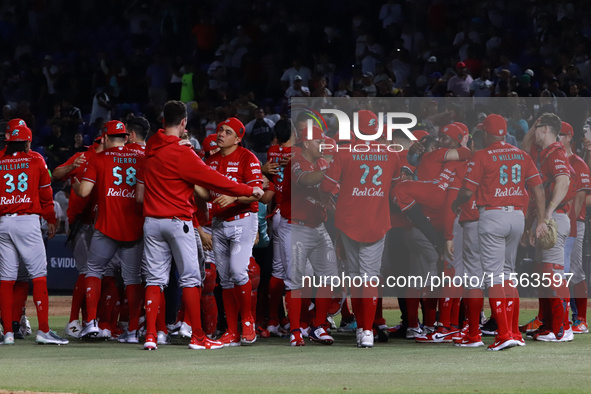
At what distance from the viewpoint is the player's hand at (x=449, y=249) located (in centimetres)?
930

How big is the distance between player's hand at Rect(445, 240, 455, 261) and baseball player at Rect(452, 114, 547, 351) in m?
0.67

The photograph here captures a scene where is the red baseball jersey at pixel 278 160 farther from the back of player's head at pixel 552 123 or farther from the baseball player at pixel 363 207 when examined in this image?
the back of player's head at pixel 552 123

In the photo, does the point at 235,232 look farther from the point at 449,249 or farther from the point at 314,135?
the point at 449,249

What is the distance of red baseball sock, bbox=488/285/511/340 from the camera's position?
8.29 meters

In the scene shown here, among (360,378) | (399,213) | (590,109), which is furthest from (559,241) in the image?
(590,109)


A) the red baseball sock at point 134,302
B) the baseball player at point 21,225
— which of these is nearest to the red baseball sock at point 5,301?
the baseball player at point 21,225

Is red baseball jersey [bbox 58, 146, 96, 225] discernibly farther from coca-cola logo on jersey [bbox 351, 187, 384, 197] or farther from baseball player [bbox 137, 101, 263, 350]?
coca-cola logo on jersey [bbox 351, 187, 384, 197]

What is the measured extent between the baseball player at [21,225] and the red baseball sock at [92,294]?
36 centimetres

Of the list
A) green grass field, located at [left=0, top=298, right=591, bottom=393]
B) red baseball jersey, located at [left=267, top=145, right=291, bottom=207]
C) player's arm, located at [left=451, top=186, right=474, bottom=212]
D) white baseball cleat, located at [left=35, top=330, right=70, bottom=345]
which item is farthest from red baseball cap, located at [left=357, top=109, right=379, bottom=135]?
white baseball cleat, located at [left=35, top=330, right=70, bottom=345]

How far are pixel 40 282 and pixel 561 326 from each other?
489cm

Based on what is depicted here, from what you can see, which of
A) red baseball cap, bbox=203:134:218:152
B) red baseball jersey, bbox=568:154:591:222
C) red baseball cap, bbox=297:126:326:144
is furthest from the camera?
red baseball jersey, bbox=568:154:591:222

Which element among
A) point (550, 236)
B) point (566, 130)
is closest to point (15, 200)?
point (550, 236)

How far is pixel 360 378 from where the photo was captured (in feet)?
22.0

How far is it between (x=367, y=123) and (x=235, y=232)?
5.35 ft
